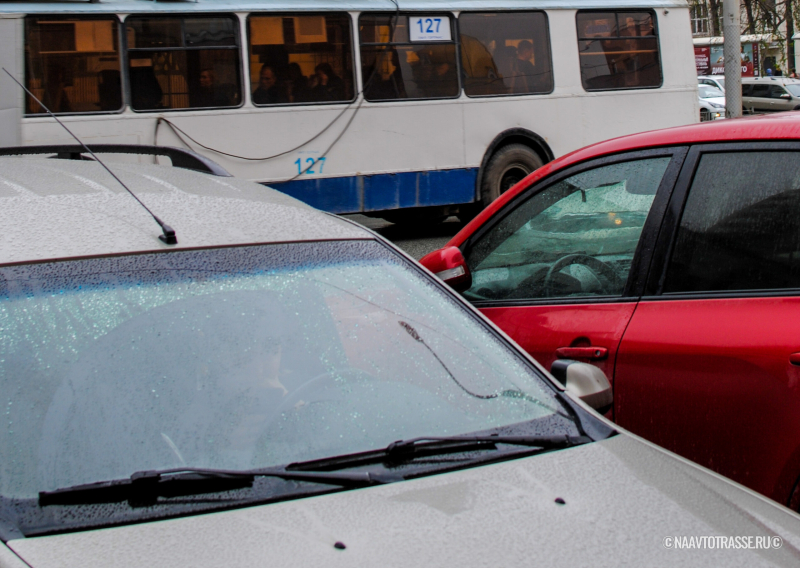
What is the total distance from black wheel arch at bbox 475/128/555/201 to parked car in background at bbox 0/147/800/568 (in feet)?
32.2

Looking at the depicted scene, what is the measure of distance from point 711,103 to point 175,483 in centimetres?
3110

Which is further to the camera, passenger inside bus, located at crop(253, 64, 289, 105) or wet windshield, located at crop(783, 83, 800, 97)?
wet windshield, located at crop(783, 83, 800, 97)

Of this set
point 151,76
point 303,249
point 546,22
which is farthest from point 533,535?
point 546,22

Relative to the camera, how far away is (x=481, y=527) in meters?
1.68

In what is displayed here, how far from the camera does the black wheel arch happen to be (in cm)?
1222

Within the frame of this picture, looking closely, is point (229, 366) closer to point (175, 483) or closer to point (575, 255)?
point (175, 483)

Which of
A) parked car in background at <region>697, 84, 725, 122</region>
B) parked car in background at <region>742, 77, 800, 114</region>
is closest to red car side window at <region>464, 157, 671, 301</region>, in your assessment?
parked car in background at <region>697, 84, 725, 122</region>

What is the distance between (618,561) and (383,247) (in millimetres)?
1174

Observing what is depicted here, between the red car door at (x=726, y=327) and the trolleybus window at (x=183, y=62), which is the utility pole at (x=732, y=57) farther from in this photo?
the red car door at (x=726, y=327)

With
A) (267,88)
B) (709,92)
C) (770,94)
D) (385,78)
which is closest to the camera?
(267,88)

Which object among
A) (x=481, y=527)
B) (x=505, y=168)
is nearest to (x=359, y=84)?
(x=505, y=168)

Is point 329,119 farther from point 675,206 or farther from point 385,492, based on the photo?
point 385,492

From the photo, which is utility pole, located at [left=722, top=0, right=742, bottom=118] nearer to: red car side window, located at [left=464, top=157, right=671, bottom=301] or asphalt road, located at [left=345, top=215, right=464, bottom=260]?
asphalt road, located at [left=345, top=215, right=464, bottom=260]

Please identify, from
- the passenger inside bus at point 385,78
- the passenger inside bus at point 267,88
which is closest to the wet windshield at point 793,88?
the passenger inside bus at point 385,78
